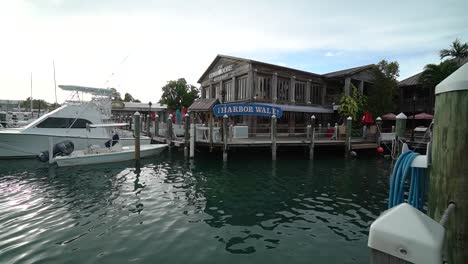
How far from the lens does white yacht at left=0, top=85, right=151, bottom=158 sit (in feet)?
53.5

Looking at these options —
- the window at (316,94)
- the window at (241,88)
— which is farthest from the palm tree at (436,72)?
the window at (241,88)

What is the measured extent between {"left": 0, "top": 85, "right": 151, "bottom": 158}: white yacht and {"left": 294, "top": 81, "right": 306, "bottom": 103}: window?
56.8 ft

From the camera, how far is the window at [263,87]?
2430 centimetres

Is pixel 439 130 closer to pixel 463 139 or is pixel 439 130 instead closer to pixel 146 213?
pixel 463 139

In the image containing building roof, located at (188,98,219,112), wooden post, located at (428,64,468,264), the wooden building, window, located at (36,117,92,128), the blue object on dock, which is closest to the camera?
wooden post, located at (428,64,468,264)

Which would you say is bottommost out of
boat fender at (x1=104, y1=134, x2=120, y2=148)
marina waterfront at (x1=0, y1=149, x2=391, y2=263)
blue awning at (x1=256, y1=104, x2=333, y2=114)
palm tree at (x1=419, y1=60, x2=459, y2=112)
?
marina waterfront at (x1=0, y1=149, x2=391, y2=263)

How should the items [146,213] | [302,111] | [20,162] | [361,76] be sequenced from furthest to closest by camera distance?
[361,76] → [302,111] → [20,162] → [146,213]

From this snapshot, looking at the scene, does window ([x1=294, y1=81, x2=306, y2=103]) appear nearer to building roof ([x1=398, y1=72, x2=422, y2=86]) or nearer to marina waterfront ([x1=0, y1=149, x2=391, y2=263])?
marina waterfront ([x1=0, y1=149, x2=391, y2=263])

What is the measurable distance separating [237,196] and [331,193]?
385cm

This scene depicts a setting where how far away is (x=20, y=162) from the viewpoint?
1553cm

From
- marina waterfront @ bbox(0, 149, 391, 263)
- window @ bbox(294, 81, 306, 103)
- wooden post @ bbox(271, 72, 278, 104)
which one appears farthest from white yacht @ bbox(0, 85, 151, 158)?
window @ bbox(294, 81, 306, 103)

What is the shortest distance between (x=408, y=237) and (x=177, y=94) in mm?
53393

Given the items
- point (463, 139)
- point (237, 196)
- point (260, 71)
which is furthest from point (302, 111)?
point (463, 139)

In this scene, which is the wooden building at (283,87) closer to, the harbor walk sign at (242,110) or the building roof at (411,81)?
the harbor walk sign at (242,110)
